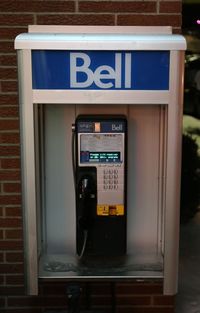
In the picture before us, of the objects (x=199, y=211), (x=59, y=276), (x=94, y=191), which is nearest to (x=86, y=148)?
(x=94, y=191)

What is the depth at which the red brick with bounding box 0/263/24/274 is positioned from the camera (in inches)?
138

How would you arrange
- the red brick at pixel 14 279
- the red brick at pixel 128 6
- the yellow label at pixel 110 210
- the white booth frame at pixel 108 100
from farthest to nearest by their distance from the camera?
the red brick at pixel 14 279 < the red brick at pixel 128 6 < the yellow label at pixel 110 210 < the white booth frame at pixel 108 100

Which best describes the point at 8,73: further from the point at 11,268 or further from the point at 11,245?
the point at 11,268

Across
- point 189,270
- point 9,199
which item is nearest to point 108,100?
point 9,199

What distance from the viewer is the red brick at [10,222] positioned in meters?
3.44

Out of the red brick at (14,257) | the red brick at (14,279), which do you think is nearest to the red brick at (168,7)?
the red brick at (14,257)

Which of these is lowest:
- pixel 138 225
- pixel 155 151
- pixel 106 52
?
pixel 138 225

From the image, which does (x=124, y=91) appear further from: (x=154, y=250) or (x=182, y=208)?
(x=182, y=208)

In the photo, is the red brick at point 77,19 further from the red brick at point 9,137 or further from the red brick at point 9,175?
the red brick at point 9,175

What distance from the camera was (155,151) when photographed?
3.15 metres

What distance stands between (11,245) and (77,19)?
1460 millimetres

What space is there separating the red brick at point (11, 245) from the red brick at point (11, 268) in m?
0.11

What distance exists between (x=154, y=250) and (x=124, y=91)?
1061mm

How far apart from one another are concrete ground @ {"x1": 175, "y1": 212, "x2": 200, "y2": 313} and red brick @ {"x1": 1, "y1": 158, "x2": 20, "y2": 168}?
5.48ft
